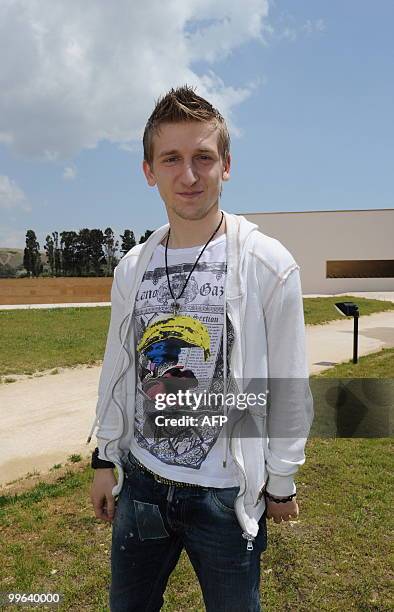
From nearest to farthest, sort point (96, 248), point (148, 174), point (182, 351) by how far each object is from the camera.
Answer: point (182, 351)
point (148, 174)
point (96, 248)

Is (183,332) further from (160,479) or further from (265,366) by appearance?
(160,479)

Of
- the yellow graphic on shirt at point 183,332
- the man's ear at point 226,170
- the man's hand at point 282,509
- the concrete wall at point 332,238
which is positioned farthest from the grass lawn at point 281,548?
the concrete wall at point 332,238

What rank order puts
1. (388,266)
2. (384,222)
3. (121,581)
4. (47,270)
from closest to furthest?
(121,581), (388,266), (384,222), (47,270)

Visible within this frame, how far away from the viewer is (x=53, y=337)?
39.8 ft

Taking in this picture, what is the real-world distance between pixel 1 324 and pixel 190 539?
1435cm

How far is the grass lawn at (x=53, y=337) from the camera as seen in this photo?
933 centimetres

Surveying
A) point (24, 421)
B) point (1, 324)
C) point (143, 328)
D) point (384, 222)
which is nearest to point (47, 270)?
point (384, 222)

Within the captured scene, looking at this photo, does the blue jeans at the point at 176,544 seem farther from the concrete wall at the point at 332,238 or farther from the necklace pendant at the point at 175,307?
the concrete wall at the point at 332,238

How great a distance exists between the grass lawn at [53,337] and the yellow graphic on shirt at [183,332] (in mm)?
7478

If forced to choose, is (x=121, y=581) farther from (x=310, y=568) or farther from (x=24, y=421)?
(x=24, y=421)

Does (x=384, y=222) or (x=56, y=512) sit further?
(x=384, y=222)

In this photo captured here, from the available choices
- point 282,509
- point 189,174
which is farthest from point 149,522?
point 189,174

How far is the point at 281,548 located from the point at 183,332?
85.1 inches

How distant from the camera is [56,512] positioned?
366 cm
